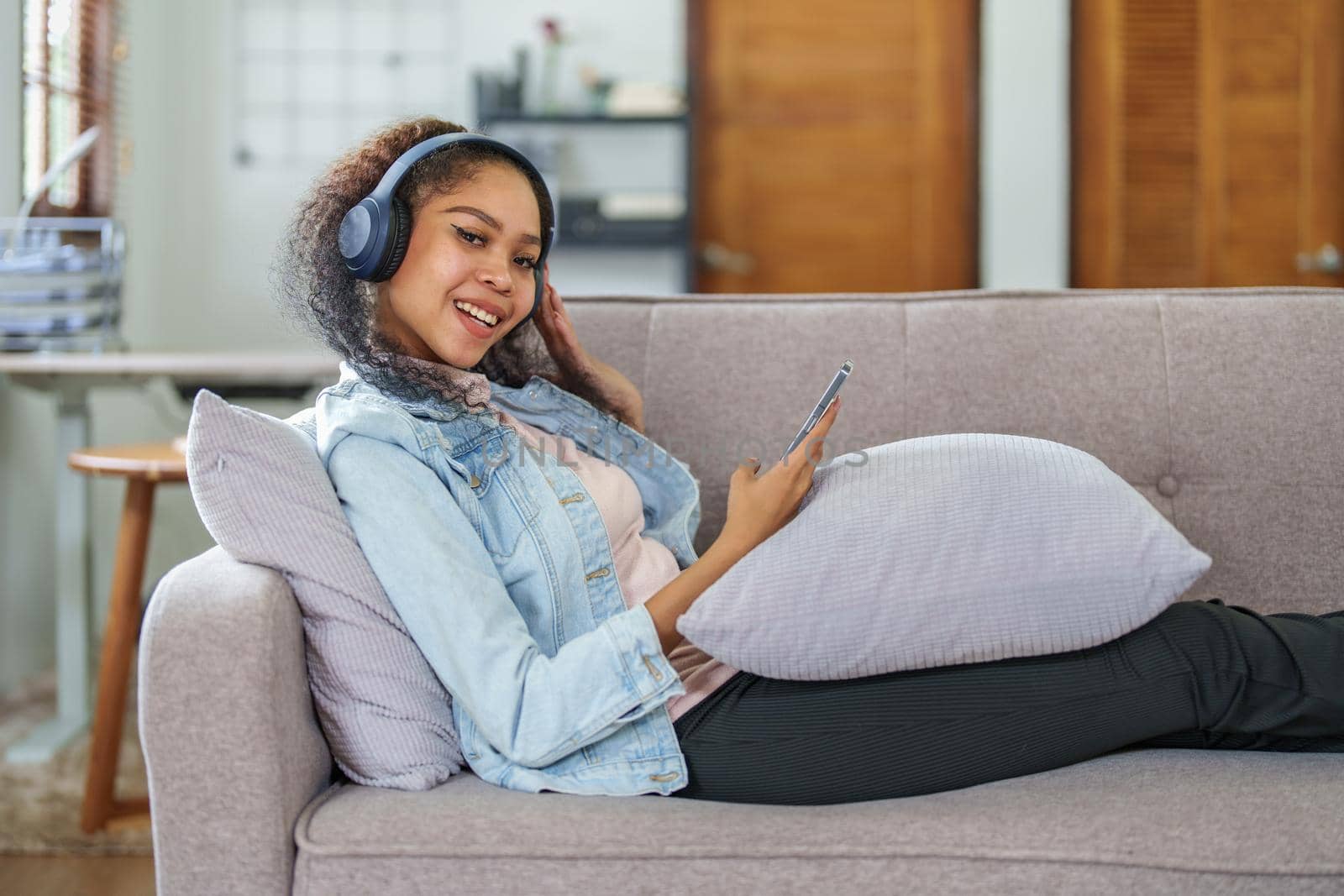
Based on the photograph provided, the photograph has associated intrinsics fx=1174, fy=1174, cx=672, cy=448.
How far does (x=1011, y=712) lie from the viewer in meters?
1.05

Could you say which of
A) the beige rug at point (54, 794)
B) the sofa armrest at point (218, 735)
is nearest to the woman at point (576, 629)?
the sofa armrest at point (218, 735)

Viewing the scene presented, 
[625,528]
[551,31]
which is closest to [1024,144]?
[551,31]

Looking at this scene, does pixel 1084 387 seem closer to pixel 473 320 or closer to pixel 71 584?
pixel 473 320

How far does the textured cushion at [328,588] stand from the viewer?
3.41 feet

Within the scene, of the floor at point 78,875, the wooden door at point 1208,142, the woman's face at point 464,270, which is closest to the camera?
the woman's face at point 464,270

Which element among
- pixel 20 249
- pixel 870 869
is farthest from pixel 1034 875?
pixel 20 249

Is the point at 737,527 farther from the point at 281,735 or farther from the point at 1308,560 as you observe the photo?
the point at 1308,560

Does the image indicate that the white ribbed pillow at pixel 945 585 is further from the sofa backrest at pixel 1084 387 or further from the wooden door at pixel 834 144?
the wooden door at pixel 834 144

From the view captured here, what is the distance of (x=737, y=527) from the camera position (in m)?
1.11

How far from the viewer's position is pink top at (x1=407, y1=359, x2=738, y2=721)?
1.21m

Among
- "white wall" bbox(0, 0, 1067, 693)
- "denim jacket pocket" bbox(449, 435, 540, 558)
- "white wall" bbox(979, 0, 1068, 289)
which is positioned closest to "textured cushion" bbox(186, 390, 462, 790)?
"denim jacket pocket" bbox(449, 435, 540, 558)

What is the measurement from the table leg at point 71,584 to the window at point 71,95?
64 cm

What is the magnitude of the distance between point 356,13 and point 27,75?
3.69 feet

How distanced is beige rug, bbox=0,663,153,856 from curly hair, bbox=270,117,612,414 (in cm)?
105
